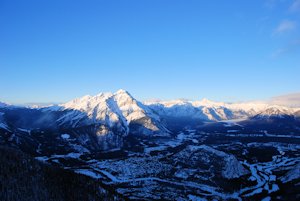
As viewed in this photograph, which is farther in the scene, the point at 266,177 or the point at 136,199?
the point at 266,177

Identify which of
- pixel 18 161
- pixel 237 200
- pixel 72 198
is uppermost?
pixel 18 161

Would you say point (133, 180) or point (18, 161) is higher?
point (18, 161)

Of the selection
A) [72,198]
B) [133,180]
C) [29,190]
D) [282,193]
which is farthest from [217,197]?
[29,190]

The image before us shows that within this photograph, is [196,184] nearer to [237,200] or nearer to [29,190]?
[237,200]

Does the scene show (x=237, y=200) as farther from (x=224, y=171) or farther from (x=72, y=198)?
(x=72, y=198)

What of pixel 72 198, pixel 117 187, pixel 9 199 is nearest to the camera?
pixel 9 199

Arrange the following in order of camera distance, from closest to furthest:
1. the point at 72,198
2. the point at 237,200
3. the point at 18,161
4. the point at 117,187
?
the point at 72,198, the point at 18,161, the point at 237,200, the point at 117,187

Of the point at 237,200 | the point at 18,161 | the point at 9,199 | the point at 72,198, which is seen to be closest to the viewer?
the point at 9,199

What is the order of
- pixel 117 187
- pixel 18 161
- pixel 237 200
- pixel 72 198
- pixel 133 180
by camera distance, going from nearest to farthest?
pixel 72 198 < pixel 18 161 < pixel 237 200 < pixel 117 187 < pixel 133 180

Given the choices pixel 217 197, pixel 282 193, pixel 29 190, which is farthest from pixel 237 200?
pixel 29 190
